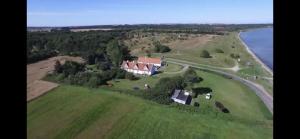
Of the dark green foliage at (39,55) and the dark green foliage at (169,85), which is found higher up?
the dark green foliage at (39,55)

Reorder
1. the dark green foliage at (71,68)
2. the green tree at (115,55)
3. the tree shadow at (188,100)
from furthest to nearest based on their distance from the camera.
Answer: the green tree at (115,55), the dark green foliage at (71,68), the tree shadow at (188,100)

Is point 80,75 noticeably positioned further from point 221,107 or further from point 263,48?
point 263,48

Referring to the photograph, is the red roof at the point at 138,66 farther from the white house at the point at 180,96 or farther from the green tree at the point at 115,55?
the white house at the point at 180,96

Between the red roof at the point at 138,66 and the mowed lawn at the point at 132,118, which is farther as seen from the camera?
the red roof at the point at 138,66

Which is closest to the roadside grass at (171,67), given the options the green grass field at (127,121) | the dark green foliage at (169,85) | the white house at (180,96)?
the dark green foliage at (169,85)
